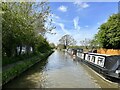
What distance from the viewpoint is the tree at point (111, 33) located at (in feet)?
124

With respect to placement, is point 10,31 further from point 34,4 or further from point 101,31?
point 101,31

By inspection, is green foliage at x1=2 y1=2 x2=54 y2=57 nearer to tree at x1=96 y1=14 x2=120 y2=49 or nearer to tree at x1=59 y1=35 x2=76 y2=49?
tree at x1=96 y1=14 x2=120 y2=49

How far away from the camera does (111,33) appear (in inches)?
1519

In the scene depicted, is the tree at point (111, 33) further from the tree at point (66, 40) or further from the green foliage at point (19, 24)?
the tree at point (66, 40)

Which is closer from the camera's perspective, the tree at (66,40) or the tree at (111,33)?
the tree at (111,33)

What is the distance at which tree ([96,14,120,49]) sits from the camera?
37.7 m

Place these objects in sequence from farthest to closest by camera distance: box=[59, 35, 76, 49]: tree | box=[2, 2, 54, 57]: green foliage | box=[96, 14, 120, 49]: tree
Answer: box=[59, 35, 76, 49]: tree
box=[96, 14, 120, 49]: tree
box=[2, 2, 54, 57]: green foliage

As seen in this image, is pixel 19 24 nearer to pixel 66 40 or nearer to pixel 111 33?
pixel 111 33

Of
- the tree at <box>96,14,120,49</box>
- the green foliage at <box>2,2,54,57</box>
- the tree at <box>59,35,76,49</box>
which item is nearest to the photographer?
the green foliage at <box>2,2,54,57</box>

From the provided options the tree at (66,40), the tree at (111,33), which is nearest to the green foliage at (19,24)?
the tree at (111,33)

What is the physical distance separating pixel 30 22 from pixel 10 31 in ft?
27.9

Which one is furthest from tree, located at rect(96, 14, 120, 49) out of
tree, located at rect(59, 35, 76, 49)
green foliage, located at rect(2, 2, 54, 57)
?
tree, located at rect(59, 35, 76, 49)

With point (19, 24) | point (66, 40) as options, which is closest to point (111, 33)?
point (19, 24)

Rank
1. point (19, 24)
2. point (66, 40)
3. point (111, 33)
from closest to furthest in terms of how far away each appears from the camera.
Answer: point (19, 24) → point (111, 33) → point (66, 40)
